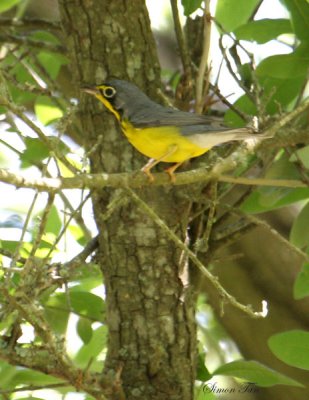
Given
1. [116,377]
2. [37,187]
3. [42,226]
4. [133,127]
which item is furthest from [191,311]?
[37,187]

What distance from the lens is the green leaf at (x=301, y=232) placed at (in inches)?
146

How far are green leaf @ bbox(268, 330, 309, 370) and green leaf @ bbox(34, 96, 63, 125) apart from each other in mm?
2088

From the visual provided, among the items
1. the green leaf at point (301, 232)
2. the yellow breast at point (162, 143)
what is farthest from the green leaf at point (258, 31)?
the green leaf at point (301, 232)

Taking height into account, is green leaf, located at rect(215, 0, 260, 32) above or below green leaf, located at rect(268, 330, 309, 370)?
above

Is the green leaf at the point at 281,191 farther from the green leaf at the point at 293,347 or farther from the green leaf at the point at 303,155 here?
the green leaf at the point at 293,347

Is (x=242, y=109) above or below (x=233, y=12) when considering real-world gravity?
below

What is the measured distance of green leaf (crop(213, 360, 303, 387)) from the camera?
134 inches

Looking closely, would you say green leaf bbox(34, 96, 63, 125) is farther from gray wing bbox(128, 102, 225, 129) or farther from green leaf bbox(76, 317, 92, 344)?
green leaf bbox(76, 317, 92, 344)

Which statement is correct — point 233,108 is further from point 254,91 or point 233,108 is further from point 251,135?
point 251,135

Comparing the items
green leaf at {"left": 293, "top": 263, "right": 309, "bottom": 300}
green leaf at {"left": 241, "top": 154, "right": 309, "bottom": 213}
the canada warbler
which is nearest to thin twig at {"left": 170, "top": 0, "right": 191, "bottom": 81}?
the canada warbler

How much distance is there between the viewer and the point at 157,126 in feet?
12.2

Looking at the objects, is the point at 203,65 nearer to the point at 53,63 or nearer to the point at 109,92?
the point at 109,92

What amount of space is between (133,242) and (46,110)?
1.48m

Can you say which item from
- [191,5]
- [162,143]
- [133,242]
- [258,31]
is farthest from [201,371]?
[191,5]
